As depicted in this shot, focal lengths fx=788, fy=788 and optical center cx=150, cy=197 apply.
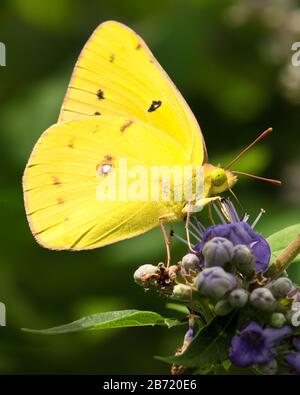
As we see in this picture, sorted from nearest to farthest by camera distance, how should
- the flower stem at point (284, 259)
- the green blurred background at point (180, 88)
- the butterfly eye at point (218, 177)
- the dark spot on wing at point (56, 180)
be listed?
the flower stem at point (284, 259) → the butterfly eye at point (218, 177) → the dark spot on wing at point (56, 180) → the green blurred background at point (180, 88)

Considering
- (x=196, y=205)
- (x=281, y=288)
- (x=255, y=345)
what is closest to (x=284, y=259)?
(x=281, y=288)

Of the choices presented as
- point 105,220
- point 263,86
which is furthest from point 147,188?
point 263,86

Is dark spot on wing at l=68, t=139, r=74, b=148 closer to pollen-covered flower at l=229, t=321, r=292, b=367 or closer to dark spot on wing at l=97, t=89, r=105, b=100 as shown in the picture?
dark spot on wing at l=97, t=89, r=105, b=100

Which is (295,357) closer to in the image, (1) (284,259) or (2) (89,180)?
(1) (284,259)

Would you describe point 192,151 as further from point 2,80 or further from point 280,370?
point 2,80

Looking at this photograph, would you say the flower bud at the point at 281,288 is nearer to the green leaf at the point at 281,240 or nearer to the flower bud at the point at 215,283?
the flower bud at the point at 215,283

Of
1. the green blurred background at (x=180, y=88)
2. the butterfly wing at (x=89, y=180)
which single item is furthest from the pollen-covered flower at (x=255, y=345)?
the green blurred background at (x=180, y=88)
